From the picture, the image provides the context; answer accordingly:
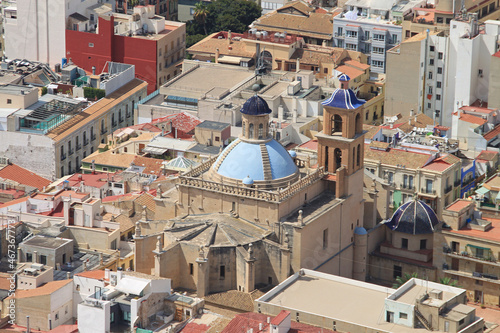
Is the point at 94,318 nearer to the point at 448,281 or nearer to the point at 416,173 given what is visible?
the point at 448,281

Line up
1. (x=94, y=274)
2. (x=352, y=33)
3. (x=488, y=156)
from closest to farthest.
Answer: (x=94, y=274) < (x=488, y=156) < (x=352, y=33)

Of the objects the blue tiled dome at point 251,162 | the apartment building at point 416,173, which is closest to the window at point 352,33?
the apartment building at point 416,173

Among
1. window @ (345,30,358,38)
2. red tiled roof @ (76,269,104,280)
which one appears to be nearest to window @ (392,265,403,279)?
red tiled roof @ (76,269,104,280)

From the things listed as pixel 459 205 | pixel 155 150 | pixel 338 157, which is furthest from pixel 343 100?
pixel 155 150

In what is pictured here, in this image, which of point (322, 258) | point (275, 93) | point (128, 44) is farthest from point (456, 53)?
point (322, 258)

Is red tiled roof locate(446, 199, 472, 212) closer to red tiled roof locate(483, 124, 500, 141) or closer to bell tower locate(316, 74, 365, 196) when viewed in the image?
bell tower locate(316, 74, 365, 196)

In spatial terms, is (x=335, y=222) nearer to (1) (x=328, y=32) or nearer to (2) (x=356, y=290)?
(2) (x=356, y=290)

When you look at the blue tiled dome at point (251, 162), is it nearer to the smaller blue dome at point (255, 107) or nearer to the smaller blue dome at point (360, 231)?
the smaller blue dome at point (255, 107)
